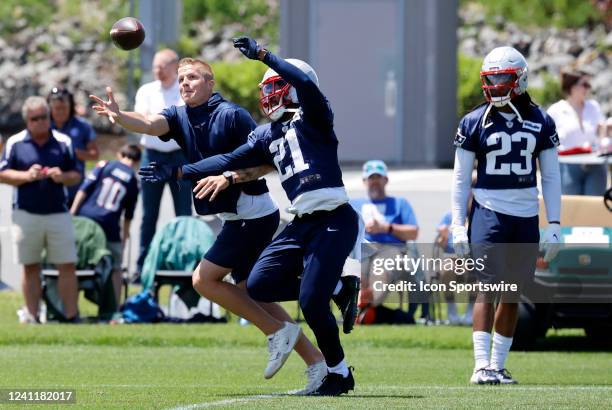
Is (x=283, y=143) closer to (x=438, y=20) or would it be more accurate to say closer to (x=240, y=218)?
(x=240, y=218)

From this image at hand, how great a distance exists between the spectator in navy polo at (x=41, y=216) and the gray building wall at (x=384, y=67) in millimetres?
10267

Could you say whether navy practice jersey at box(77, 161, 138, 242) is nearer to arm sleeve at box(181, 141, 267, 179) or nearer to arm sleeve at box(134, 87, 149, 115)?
arm sleeve at box(134, 87, 149, 115)

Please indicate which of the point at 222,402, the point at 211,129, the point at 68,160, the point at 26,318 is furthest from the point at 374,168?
the point at 222,402

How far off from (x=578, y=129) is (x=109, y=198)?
4557mm

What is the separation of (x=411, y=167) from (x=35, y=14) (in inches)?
705

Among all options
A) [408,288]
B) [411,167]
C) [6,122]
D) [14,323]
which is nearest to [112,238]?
[14,323]

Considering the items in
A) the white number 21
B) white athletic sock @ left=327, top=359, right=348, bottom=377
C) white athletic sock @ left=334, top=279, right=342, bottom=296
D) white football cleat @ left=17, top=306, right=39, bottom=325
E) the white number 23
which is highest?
the white number 21

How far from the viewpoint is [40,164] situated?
14656mm

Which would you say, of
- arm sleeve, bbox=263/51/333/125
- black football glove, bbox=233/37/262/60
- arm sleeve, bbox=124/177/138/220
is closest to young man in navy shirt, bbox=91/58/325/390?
arm sleeve, bbox=263/51/333/125

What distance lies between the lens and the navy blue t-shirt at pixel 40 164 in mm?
14672

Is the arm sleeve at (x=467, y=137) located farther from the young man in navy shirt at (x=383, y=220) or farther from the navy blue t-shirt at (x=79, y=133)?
the navy blue t-shirt at (x=79, y=133)

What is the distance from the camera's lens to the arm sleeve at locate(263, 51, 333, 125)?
888 cm

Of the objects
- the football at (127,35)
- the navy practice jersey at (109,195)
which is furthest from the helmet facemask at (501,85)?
the navy practice jersey at (109,195)

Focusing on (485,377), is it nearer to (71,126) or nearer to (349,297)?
(349,297)
